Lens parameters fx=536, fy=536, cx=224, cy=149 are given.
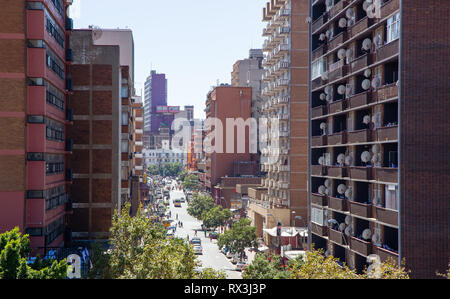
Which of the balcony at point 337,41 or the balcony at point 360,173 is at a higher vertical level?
the balcony at point 337,41

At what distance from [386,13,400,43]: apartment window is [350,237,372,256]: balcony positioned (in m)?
12.6

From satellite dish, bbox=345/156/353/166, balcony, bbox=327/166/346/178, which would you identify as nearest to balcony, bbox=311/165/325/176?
balcony, bbox=327/166/346/178

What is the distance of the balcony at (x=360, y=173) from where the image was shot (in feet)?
113

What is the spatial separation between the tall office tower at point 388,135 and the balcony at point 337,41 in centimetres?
8

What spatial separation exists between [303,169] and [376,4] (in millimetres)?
35054

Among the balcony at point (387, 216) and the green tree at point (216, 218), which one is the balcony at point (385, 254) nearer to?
the balcony at point (387, 216)

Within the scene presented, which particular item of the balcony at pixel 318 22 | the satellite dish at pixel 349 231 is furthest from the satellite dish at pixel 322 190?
the balcony at pixel 318 22

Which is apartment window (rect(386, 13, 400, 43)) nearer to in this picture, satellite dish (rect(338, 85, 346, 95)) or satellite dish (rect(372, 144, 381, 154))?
satellite dish (rect(372, 144, 381, 154))

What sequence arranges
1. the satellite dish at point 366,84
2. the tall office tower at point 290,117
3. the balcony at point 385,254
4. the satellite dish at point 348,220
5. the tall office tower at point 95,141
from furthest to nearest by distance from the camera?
the tall office tower at point 290,117, the tall office tower at point 95,141, the satellite dish at point 348,220, the satellite dish at point 366,84, the balcony at point 385,254

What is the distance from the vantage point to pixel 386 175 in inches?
1240

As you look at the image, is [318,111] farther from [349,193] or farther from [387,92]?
[387,92]

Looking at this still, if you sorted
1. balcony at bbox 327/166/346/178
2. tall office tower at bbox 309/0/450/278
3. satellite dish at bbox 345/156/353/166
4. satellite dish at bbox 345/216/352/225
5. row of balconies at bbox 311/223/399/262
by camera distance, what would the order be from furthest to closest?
balcony at bbox 327/166/346/178
satellite dish at bbox 345/156/353/166
satellite dish at bbox 345/216/352/225
row of balconies at bbox 311/223/399/262
tall office tower at bbox 309/0/450/278

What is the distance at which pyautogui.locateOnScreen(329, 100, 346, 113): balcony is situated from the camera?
39.4m

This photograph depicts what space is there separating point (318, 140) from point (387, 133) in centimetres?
1327
